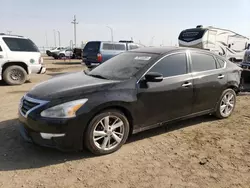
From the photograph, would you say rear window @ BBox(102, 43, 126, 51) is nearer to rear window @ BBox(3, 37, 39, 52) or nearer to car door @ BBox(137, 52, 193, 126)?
rear window @ BBox(3, 37, 39, 52)

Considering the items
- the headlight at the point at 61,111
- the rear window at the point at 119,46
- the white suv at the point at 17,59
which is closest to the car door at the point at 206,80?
the headlight at the point at 61,111

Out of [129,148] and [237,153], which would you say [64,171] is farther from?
[237,153]

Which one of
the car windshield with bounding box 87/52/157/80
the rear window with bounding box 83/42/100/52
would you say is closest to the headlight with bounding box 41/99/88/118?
the car windshield with bounding box 87/52/157/80

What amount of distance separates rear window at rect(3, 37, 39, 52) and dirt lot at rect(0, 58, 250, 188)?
5674 mm

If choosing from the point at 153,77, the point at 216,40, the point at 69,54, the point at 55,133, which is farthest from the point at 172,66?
the point at 69,54

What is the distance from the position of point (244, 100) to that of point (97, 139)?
5430 mm

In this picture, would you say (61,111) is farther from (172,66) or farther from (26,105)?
(172,66)

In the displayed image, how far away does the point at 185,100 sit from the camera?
14.6 feet

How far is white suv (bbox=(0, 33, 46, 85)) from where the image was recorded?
9.36 m

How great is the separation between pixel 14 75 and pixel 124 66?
270 inches

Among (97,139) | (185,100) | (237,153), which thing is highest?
(185,100)

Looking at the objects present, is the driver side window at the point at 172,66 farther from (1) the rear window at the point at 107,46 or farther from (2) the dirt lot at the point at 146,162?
(1) the rear window at the point at 107,46

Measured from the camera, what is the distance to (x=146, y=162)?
349 centimetres

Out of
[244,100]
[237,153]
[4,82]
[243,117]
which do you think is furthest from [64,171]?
[4,82]
